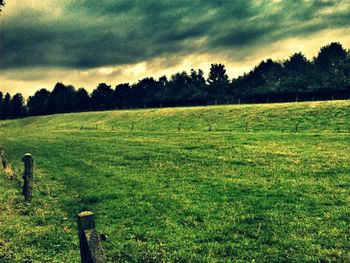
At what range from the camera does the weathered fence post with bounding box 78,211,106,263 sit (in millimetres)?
4703

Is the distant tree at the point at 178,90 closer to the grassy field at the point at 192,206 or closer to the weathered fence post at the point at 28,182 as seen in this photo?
the grassy field at the point at 192,206

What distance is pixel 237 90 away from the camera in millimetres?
147250

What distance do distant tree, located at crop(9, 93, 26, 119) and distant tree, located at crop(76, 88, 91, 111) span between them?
113 feet

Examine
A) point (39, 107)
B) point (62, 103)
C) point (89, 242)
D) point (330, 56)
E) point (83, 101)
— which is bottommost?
point (89, 242)

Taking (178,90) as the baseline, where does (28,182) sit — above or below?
below

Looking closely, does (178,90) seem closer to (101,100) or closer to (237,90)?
(237,90)

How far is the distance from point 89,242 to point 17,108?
212892 millimetres

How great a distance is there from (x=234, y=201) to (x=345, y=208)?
14.4 ft

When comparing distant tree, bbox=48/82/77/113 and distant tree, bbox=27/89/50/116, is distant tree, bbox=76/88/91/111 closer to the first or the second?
distant tree, bbox=48/82/77/113

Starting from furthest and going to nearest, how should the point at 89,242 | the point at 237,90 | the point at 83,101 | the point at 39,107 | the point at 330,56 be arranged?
the point at 39,107, the point at 83,101, the point at 237,90, the point at 330,56, the point at 89,242

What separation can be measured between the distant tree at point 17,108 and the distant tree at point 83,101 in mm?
34553

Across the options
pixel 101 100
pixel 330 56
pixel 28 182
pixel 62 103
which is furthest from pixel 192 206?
pixel 101 100

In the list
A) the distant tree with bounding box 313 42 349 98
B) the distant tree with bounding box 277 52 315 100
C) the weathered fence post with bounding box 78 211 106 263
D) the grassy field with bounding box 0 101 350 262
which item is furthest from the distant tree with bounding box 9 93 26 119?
the weathered fence post with bounding box 78 211 106 263

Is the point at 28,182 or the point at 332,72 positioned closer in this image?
the point at 28,182
